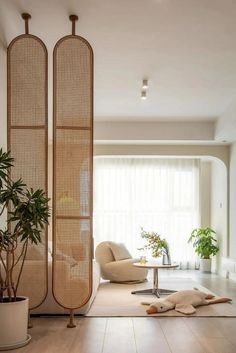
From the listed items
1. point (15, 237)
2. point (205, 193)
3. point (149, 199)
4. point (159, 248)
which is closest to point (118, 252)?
point (159, 248)

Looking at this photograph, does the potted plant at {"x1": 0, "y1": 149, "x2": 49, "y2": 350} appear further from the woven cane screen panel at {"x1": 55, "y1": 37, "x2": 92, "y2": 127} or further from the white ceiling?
the white ceiling

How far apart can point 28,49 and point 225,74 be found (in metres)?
2.64

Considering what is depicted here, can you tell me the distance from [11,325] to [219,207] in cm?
616

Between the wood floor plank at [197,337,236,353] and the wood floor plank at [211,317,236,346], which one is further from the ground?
the wood floor plank at [197,337,236,353]

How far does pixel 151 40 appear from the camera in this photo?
15.0 feet

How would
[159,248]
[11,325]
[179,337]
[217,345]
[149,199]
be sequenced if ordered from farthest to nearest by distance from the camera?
[149,199]
[159,248]
[179,337]
[217,345]
[11,325]

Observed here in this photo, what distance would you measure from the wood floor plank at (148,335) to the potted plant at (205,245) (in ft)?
14.9

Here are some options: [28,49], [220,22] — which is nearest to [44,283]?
[28,49]

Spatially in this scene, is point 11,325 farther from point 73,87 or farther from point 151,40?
point 151,40

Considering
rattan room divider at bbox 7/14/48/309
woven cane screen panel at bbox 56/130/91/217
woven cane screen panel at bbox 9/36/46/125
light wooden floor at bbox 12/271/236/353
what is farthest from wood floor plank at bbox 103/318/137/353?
woven cane screen panel at bbox 9/36/46/125

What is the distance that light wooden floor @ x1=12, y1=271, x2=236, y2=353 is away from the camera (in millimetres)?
3514

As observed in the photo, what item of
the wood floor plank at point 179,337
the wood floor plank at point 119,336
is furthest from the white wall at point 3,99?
the wood floor plank at point 179,337

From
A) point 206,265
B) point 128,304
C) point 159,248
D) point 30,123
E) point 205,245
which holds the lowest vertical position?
point 206,265

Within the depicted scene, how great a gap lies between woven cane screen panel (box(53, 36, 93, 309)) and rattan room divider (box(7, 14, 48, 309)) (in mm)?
134
